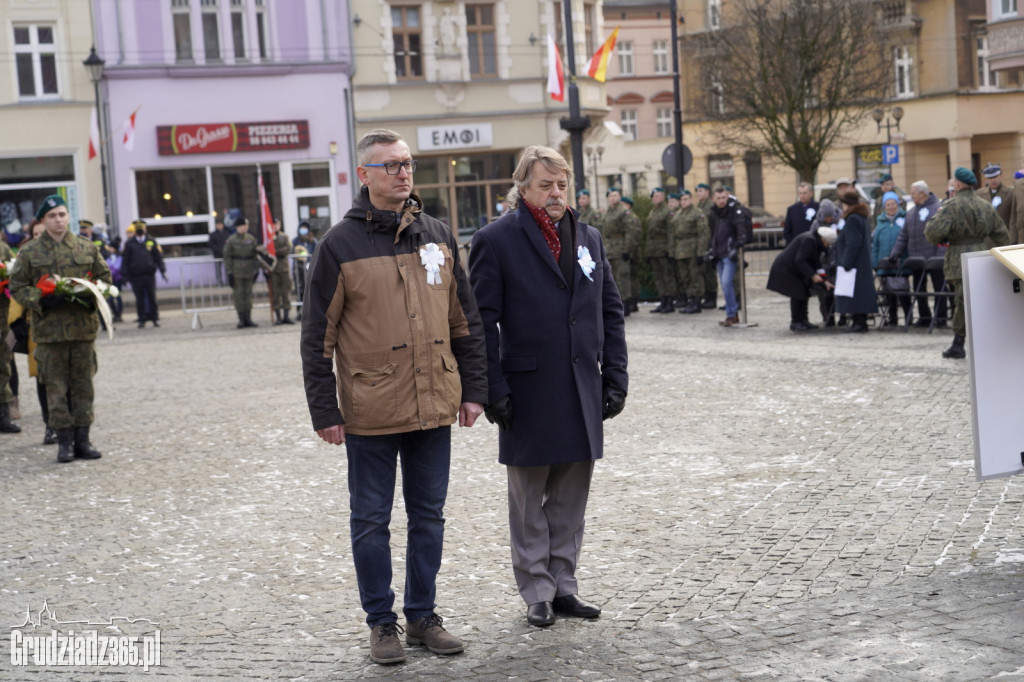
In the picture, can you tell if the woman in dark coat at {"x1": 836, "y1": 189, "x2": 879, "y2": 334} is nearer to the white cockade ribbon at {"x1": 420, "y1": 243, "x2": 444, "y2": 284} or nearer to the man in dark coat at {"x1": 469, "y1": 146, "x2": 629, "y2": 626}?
the man in dark coat at {"x1": 469, "y1": 146, "x2": 629, "y2": 626}

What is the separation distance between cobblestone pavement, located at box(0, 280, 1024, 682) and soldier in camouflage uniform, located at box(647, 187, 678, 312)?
9061 mm

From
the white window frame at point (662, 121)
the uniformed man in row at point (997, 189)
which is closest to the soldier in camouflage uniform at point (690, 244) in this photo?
the uniformed man in row at point (997, 189)

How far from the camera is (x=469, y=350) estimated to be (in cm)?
567

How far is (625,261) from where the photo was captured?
74.5 ft

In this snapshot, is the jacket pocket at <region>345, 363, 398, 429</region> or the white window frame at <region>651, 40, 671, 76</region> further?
the white window frame at <region>651, 40, 671, 76</region>

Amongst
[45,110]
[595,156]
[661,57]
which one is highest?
[661,57]

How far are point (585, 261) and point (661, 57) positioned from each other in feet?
237

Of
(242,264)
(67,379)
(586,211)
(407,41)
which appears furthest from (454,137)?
(67,379)

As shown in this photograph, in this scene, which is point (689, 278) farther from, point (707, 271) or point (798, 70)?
point (798, 70)

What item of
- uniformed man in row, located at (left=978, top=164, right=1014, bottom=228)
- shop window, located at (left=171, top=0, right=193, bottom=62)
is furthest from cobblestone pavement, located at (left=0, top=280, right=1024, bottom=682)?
shop window, located at (left=171, top=0, right=193, bottom=62)

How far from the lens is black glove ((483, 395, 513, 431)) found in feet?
18.9

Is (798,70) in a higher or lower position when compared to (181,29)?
lower

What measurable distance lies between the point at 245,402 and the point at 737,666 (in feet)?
32.1

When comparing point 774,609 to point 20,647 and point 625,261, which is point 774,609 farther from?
point 625,261
